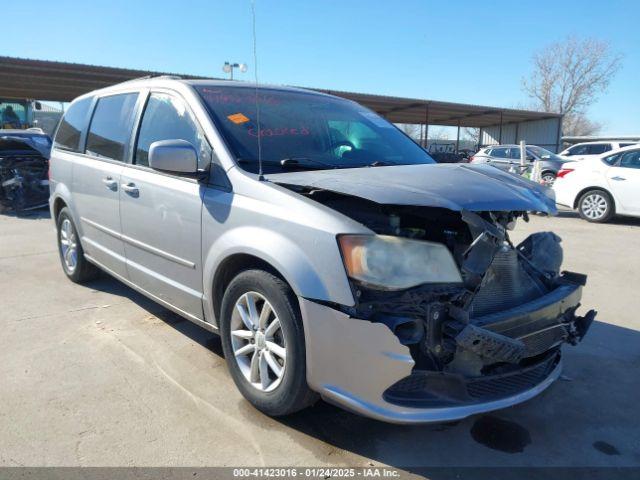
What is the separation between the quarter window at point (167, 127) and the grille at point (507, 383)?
1.94m

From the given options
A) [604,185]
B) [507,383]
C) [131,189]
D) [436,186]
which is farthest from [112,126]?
[604,185]

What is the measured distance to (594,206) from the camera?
32.8 ft

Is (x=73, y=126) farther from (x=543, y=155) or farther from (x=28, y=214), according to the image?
(x=543, y=155)

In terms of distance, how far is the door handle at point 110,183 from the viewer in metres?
3.80

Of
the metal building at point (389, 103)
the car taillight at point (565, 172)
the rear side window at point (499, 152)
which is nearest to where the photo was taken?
the car taillight at point (565, 172)

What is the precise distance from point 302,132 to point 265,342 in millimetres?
1497

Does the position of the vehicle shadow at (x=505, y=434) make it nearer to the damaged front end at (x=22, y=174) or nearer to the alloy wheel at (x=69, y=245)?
the alloy wheel at (x=69, y=245)

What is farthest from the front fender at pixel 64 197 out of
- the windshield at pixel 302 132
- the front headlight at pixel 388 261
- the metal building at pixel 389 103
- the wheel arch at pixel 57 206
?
the metal building at pixel 389 103

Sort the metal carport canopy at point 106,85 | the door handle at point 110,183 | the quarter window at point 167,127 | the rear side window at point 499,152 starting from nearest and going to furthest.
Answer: the quarter window at point 167,127, the door handle at point 110,183, the metal carport canopy at point 106,85, the rear side window at point 499,152

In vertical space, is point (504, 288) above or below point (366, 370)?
above

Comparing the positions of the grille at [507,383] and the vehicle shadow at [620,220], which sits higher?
the grille at [507,383]

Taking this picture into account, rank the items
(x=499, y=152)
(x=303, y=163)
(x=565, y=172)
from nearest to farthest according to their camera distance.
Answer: (x=303, y=163) < (x=565, y=172) < (x=499, y=152)

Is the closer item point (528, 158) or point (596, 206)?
point (596, 206)

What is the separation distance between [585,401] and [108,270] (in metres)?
3.76
